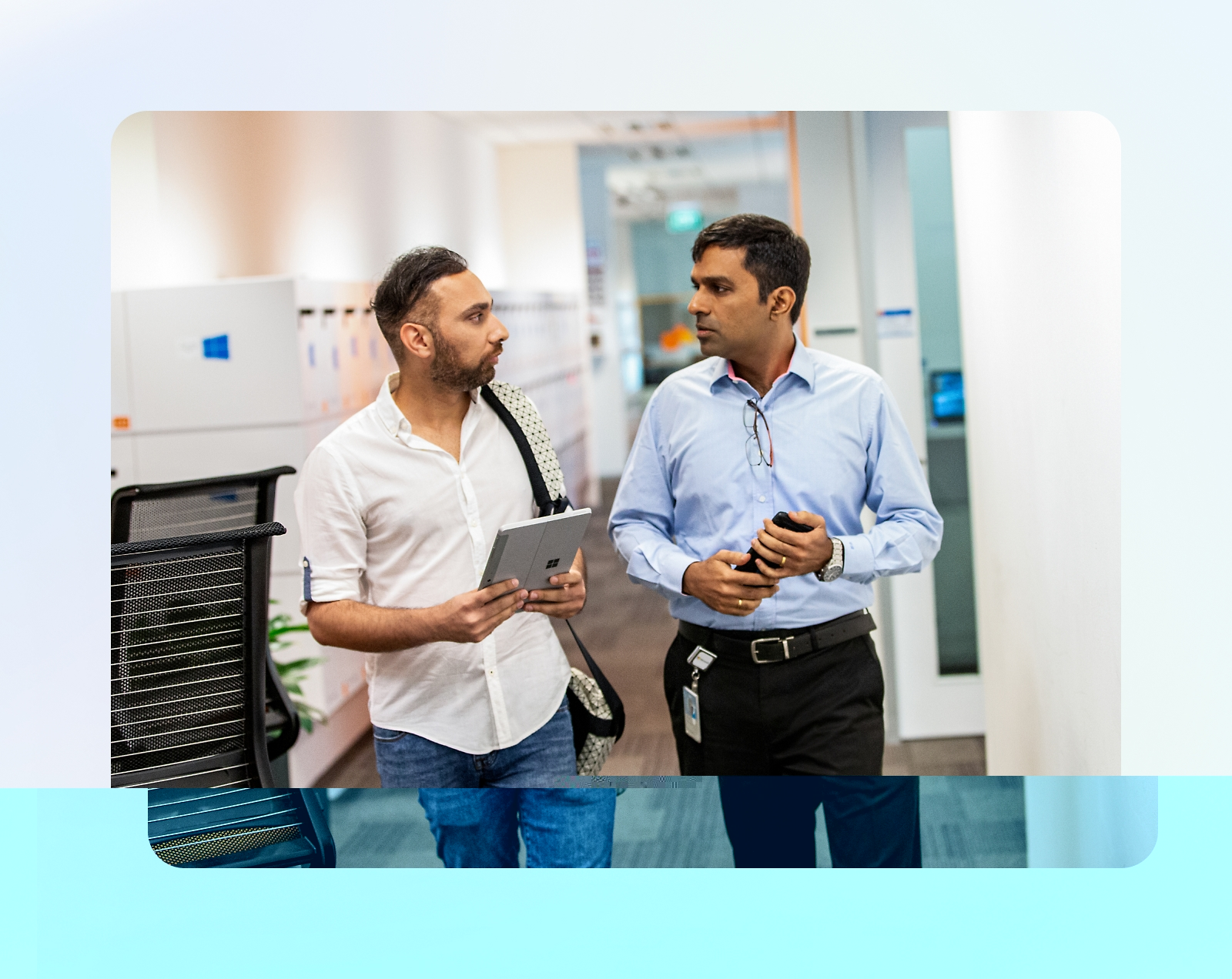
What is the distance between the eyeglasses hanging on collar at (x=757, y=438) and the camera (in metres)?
2.30

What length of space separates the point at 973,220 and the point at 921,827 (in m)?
1.31

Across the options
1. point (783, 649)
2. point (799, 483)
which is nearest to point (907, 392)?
point (799, 483)

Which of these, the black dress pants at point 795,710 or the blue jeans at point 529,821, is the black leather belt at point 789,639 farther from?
the blue jeans at point 529,821

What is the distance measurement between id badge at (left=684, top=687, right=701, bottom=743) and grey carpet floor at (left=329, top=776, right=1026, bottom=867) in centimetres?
10

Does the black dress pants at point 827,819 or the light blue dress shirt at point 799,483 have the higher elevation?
the light blue dress shirt at point 799,483

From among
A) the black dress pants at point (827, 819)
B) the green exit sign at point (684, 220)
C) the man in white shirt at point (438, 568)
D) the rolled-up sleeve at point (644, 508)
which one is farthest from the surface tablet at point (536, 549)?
the green exit sign at point (684, 220)

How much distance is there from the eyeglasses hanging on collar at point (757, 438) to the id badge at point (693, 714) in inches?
19.0

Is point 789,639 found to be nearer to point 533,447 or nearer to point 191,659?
point 533,447

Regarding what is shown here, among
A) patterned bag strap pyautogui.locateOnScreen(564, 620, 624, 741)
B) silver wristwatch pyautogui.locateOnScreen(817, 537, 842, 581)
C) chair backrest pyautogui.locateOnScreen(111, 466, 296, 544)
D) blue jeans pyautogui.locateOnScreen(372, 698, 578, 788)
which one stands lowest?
blue jeans pyautogui.locateOnScreen(372, 698, 578, 788)

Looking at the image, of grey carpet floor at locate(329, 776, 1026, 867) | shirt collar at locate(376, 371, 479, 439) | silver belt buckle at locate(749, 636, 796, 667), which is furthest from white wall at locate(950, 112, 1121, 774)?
shirt collar at locate(376, 371, 479, 439)

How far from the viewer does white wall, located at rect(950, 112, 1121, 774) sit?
2.23 metres

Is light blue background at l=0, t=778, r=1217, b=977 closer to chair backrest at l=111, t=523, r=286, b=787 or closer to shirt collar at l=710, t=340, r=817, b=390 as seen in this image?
chair backrest at l=111, t=523, r=286, b=787

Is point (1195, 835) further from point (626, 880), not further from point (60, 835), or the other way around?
point (60, 835)

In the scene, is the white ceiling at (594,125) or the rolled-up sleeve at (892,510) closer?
the rolled-up sleeve at (892,510)
